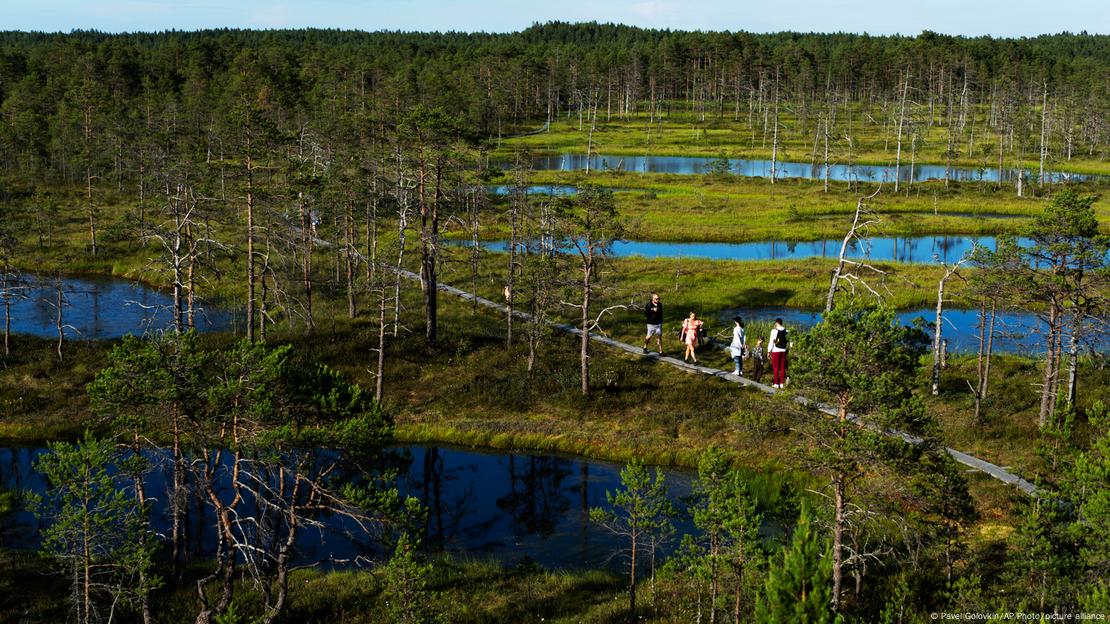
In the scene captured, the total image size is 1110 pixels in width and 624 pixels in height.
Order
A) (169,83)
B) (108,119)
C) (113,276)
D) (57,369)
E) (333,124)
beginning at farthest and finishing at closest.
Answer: (169,83) < (108,119) < (333,124) < (113,276) < (57,369)

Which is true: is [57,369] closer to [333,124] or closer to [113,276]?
[113,276]

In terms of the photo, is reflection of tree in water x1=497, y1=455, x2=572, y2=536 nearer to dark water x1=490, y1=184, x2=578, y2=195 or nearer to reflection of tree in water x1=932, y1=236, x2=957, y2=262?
dark water x1=490, y1=184, x2=578, y2=195

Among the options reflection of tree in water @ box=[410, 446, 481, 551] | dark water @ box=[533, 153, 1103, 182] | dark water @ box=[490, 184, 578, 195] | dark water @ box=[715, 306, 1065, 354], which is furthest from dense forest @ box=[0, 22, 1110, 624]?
dark water @ box=[533, 153, 1103, 182]

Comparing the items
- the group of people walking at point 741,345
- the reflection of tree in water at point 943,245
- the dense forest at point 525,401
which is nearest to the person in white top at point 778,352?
the group of people walking at point 741,345

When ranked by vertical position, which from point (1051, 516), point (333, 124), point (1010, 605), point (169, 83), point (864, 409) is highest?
point (169, 83)

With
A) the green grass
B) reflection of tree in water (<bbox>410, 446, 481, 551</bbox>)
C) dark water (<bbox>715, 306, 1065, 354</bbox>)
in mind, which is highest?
the green grass

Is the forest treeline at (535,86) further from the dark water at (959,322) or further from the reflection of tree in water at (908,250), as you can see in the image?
the dark water at (959,322)

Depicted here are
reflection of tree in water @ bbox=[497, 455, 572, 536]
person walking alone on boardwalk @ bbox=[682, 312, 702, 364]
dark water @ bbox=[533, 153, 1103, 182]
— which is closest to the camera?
reflection of tree in water @ bbox=[497, 455, 572, 536]

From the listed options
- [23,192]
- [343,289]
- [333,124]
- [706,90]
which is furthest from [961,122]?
[23,192]
